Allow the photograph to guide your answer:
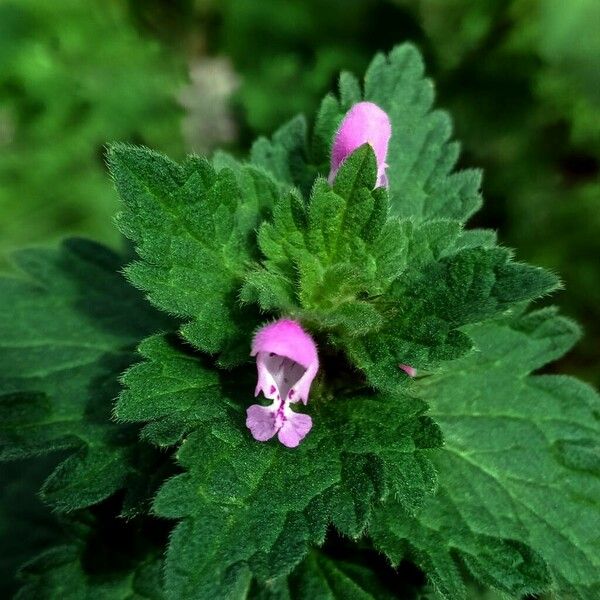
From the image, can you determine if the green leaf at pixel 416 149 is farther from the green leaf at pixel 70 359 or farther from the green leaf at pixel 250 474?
the green leaf at pixel 70 359

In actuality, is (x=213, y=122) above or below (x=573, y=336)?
above

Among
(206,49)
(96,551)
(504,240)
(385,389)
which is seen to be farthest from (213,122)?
(385,389)

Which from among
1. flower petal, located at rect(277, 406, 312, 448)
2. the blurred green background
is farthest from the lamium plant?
the blurred green background

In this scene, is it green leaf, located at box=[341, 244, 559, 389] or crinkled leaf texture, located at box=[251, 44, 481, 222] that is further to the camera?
crinkled leaf texture, located at box=[251, 44, 481, 222]

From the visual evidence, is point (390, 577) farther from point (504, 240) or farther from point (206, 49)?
point (206, 49)

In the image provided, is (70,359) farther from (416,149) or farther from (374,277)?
(416,149)

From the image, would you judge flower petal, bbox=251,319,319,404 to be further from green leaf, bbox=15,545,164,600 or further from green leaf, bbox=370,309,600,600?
green leaf, bbox=15,545,164,600

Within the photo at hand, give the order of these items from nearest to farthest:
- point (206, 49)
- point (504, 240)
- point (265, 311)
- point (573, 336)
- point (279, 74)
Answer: point (265, 311) < point (573, 336) < point (504, 240) < point (279, 74) < point (206, 49)
